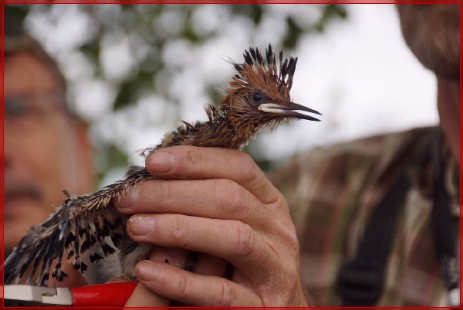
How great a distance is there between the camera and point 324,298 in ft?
11.4

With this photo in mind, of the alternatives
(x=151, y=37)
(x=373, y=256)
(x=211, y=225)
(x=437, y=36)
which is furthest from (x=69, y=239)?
(x=151, y=37)

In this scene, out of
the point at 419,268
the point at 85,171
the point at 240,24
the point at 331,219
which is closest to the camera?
the point at 419,268

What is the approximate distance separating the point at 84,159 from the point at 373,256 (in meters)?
2.30

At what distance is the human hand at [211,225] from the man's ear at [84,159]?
258 cm

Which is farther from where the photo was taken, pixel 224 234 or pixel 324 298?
pixel 324 298

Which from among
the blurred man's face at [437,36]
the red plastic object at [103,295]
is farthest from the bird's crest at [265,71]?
the blurred man's face at [437,36]

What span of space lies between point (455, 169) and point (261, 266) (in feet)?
5.46

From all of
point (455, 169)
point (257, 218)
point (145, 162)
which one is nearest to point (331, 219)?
point (455, 169)

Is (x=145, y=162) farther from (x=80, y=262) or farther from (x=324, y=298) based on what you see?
(x=324, y=298)

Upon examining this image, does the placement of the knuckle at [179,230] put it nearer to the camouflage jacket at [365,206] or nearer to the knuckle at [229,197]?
the knuckle at [229,197]

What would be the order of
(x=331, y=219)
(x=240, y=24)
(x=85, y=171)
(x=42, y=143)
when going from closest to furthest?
(x=331, y=219), (x=42, y=143), (x=85, y=171), (x=240, y=24)

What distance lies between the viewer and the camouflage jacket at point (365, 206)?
3.35 m

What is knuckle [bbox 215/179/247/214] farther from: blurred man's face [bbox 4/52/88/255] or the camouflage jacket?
blurred man's face [bbox 4/52/88/255]

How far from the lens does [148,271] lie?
1.97 meters
